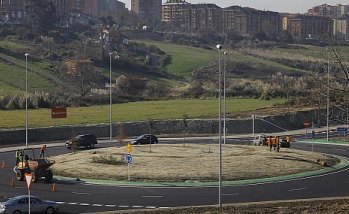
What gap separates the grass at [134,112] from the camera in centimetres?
7369

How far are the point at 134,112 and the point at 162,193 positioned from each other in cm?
4867

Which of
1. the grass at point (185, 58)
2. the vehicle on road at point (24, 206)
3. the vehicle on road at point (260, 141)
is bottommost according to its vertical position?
the vehicle on road at point (260, 141)

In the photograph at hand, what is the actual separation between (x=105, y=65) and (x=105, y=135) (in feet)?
214

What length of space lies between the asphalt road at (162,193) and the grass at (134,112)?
31.3 m

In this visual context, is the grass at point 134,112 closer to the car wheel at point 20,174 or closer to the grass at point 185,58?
the car wheel at point 20,174

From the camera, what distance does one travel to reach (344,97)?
34844mm

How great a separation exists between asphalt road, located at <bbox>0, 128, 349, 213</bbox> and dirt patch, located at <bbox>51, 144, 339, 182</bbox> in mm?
2410

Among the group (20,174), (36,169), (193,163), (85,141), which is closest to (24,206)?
(36,169)

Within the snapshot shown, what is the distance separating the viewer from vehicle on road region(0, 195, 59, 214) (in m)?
29.0

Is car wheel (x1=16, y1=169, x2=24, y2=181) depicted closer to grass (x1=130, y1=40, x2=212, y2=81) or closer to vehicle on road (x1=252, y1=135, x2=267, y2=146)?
vehicle on road (x1=252, y1=135, x2=267, y2=146)

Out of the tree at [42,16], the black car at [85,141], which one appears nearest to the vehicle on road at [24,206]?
the black car at [85,141]

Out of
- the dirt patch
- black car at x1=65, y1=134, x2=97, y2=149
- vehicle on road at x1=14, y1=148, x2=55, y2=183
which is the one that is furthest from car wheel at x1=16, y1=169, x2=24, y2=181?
black car at x1=65, y1=134, x2=97, y2=149

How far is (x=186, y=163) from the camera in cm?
4544

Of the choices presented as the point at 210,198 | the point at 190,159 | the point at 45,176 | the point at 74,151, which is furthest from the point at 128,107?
the point at 210,198
